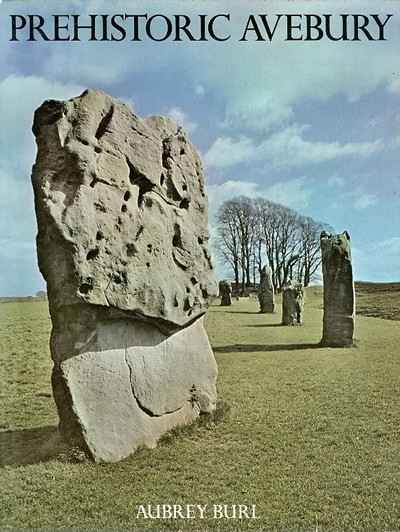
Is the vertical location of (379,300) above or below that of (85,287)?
below

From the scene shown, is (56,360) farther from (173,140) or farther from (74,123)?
(173,140)

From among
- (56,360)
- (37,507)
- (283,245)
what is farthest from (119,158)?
(283,245)

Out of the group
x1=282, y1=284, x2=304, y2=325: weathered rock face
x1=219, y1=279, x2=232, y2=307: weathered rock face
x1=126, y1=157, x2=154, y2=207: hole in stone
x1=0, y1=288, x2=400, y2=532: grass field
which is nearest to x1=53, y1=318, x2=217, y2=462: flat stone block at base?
x1=0, y1=288, x2=400, y2=532: grass field

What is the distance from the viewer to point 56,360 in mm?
5520

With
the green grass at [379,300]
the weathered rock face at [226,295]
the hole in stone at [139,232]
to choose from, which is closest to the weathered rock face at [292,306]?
the green grass at [379,300]

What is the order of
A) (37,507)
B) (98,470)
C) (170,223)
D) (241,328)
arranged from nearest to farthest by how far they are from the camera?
(37,507), (98,470), (170,223), (241,328)

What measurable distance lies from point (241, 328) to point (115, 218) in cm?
1301

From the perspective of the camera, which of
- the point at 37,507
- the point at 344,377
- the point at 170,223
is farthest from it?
the point at 344,377

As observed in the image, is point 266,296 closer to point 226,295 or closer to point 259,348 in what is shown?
point 226,295

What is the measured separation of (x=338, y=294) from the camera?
1408cm

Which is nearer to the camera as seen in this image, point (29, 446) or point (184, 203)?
point (29, 446)

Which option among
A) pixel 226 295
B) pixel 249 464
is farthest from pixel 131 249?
pixel 226 295

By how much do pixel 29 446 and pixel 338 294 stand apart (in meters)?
9.48

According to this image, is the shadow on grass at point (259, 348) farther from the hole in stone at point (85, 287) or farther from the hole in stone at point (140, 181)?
the hole in stone at point (85, 287)
